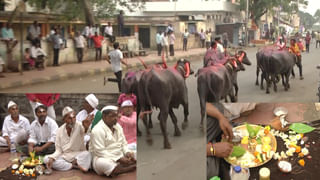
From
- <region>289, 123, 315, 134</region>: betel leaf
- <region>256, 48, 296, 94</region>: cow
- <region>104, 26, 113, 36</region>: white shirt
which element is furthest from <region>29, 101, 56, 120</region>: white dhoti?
<region>256, 48, 296, 94</region>: cow

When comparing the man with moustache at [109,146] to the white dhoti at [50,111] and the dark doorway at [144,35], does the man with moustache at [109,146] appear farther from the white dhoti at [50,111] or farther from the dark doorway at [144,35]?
the dark doorway at [144,35]

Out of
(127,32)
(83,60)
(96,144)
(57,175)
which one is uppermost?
(127,32)

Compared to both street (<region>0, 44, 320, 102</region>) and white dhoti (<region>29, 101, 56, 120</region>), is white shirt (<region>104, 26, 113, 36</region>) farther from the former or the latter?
white dhoti (<region>29, 101, 56, 120</region>)

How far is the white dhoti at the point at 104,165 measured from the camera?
3.20 m

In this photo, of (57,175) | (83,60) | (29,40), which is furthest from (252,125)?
(29,40)

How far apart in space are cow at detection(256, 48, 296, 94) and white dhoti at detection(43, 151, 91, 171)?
2.72m

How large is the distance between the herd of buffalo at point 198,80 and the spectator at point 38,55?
962 millimetres

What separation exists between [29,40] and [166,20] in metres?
1.57

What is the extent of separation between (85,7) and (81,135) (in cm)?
171

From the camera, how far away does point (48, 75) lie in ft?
15.0

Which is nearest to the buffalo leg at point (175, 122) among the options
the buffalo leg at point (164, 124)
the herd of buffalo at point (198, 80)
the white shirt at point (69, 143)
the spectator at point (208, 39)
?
the herd of buffalo at point (198, 80)

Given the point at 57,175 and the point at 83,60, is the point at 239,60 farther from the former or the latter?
the point at 57,175

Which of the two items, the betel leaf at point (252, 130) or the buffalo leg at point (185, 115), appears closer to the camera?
the betel leaf at point (252, 130)

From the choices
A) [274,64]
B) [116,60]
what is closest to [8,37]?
[116,60]
